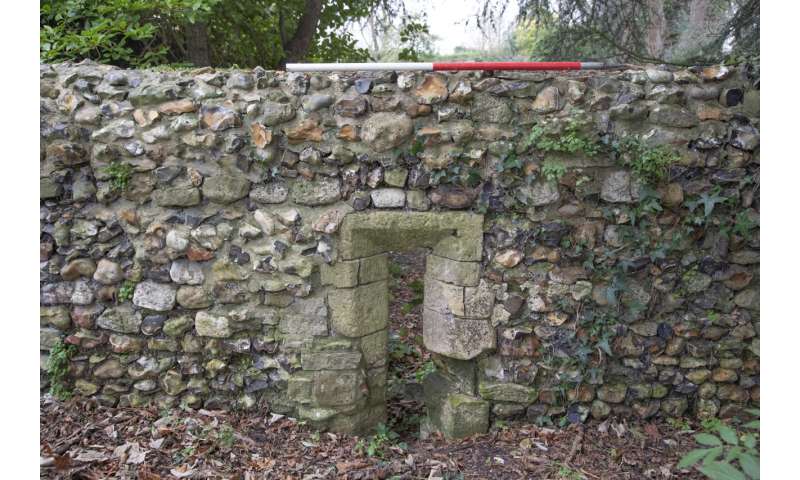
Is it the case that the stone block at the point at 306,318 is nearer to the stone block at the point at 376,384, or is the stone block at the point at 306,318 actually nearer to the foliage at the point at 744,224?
the stone block at the point at 376,384

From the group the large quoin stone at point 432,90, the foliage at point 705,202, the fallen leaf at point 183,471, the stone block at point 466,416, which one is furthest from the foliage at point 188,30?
the foliage at point 705,202

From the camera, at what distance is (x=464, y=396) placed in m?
3.38

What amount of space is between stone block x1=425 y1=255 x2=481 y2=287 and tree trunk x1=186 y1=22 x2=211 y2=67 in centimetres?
297

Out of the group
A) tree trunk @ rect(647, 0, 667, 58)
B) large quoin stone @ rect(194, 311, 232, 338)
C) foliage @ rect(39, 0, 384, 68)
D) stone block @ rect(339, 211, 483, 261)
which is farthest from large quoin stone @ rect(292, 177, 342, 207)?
tree trunk @ rect(647, 0, 667, 58)

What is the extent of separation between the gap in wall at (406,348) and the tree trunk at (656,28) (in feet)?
10.9

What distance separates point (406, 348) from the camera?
465 cm

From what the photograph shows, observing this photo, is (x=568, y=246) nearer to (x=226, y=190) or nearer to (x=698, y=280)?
(x=698, y=280)

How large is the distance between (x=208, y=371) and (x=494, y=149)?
6.64 ft

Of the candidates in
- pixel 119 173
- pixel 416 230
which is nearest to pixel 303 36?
pixel 119 173

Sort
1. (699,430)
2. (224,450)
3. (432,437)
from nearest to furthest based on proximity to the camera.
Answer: (224,450), (699,430), (432,437)

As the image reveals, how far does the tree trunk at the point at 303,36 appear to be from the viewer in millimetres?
5637

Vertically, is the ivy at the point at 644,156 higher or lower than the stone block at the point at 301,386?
higher

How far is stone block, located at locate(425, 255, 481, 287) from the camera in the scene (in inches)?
125

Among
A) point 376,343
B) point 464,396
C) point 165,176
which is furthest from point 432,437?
point 165,176
